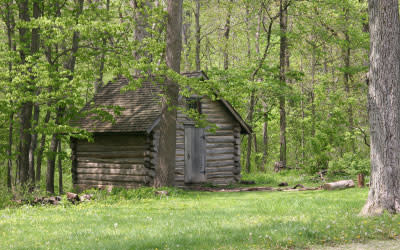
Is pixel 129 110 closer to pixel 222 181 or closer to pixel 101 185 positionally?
pixel 101 185

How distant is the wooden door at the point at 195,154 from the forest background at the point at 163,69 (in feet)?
7.77

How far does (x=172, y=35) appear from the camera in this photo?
19.3 metres

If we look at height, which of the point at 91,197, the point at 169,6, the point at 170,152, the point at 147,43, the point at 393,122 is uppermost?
the point at 169,6

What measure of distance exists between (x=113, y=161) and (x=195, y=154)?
3.97 metres

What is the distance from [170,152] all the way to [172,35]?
15.4 feet

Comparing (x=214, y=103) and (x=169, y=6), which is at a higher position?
(x=169, y=6)

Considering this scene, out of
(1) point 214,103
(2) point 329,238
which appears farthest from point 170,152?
(2) point 329,238

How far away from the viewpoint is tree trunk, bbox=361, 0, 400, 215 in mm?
10625

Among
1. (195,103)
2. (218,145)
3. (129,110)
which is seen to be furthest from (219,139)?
(129,110)

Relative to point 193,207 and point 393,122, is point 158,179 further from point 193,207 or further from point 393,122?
point 393,122

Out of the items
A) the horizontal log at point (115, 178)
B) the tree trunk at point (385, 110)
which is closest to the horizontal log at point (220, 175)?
the horizontal log at point (115, 178)

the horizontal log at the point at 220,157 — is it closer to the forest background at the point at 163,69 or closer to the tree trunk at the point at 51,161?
the forest background at the point at 163,69

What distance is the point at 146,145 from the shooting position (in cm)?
2164

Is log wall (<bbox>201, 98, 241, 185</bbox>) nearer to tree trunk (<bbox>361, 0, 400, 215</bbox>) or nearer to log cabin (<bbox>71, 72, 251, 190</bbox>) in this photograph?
log cabin (<bbox>71, 72, 251, 190</bbox>)
